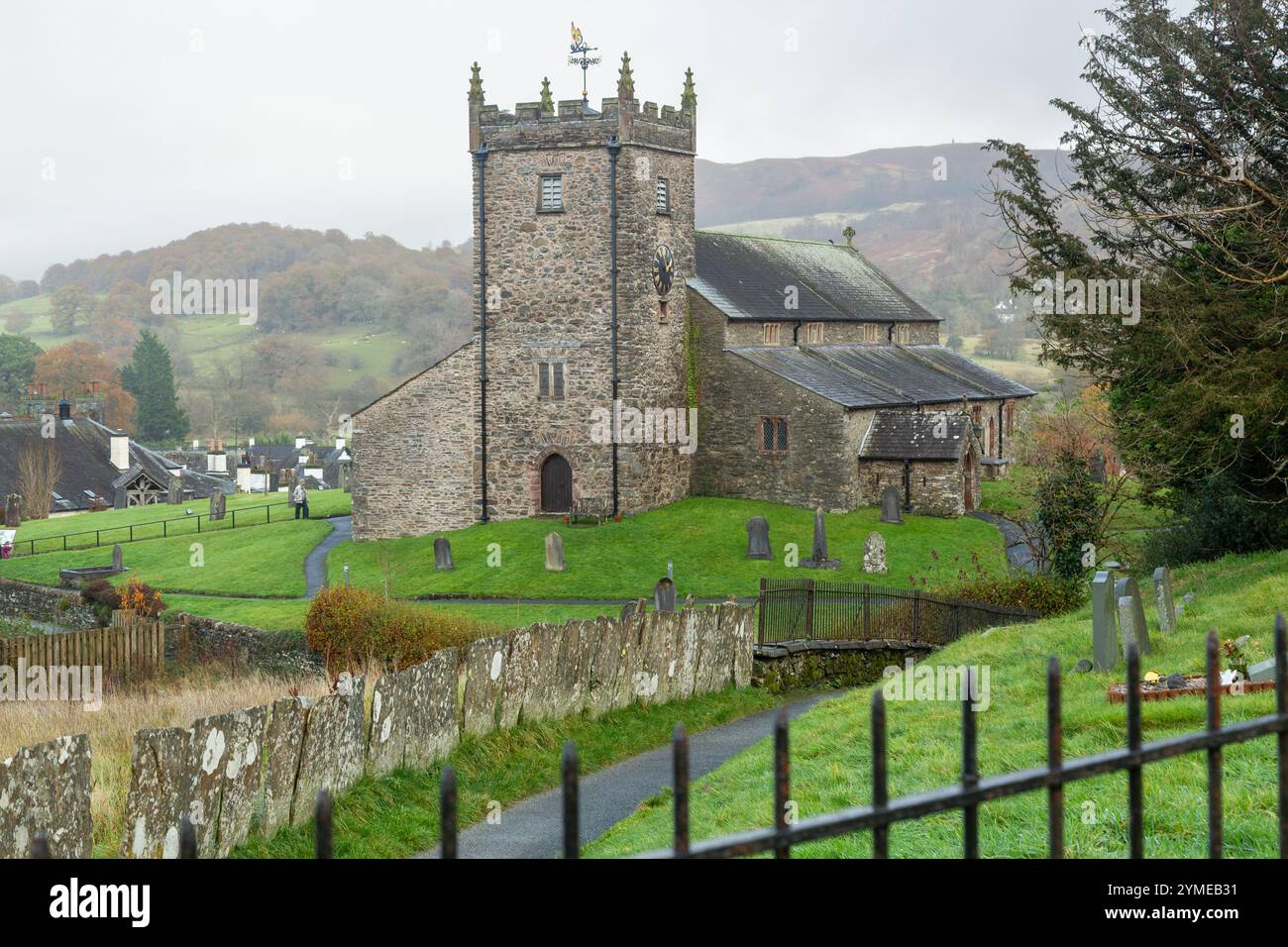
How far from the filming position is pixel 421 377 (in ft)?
145

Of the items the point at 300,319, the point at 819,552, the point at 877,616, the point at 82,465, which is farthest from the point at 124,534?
the point at 300,319

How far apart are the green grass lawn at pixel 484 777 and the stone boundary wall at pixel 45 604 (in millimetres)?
21846

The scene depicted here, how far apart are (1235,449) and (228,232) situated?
15747cm

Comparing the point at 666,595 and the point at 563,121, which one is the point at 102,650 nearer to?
the point at 666,595

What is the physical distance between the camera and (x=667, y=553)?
37594 millimetres

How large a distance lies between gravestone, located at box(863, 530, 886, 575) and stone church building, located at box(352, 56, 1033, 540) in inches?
252

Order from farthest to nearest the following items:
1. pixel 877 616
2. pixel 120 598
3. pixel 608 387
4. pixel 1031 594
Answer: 1. pixel 608 387
2. pixel 120 598
3. pixel 1031 594
4. pixel 877 616

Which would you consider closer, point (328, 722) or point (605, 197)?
point (328, 722)

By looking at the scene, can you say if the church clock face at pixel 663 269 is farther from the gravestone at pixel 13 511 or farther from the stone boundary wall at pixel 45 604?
the gravestone at pixel 13 511

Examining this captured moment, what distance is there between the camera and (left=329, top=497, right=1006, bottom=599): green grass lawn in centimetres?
3516

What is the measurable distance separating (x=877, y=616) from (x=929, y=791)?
1978 cm

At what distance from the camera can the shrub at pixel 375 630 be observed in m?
22.1
